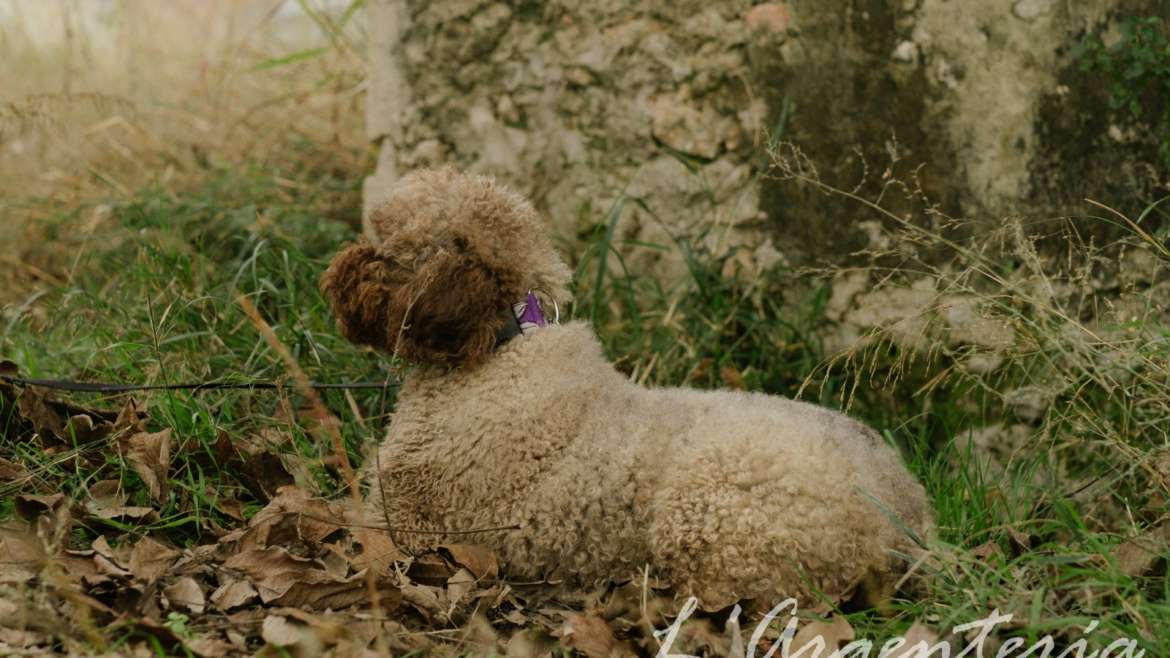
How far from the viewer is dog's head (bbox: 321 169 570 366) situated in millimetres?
2721

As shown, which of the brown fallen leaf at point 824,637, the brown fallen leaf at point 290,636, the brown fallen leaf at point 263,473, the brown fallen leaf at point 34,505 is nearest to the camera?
the brown fallen leaf at point 290,636

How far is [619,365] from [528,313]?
4.08 feet

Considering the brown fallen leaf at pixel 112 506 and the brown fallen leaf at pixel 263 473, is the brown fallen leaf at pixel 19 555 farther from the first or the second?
the brown fallen leaf at pixel 263 473

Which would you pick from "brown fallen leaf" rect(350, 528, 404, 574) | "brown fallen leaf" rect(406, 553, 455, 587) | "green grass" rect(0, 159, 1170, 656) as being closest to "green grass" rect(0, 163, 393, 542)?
"green grass" rect(0, 159, 1170, 656)

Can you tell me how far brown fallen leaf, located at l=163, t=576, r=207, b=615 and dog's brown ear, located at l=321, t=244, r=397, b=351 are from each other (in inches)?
28.8

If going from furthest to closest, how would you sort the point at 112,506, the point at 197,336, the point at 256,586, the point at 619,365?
the point at 619,365, the point at 197,336, the point at 112,506, the point at 256,586

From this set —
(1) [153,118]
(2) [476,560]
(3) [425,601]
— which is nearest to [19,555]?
(3) [425,601]

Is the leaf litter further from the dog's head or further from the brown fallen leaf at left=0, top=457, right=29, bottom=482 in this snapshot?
the dog's head

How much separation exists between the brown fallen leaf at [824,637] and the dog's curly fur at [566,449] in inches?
3.6

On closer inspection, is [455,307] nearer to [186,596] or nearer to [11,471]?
[186,596]

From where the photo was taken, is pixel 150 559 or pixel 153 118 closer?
pixel 150 559

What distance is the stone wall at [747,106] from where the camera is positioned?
3.78 metres

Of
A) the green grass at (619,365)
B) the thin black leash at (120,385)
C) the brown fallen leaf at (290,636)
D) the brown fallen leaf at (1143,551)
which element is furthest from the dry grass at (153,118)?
the brown fallen leaf at (1143,551)

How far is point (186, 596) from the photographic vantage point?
2523 millimetres
